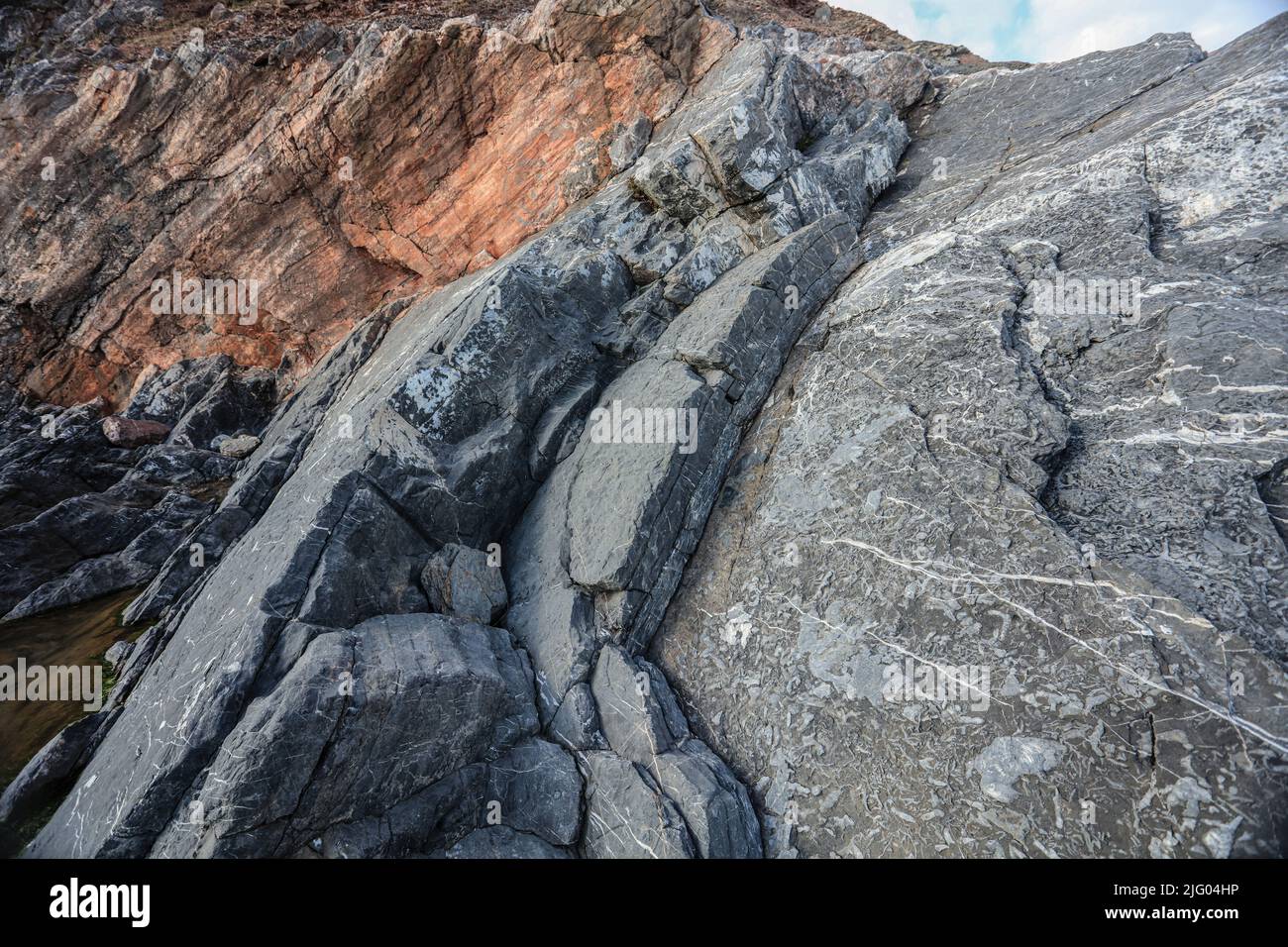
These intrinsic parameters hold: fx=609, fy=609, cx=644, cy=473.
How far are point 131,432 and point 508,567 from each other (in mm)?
19726

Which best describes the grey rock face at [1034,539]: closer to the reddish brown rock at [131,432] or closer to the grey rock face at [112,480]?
the grey rock face at [112,480]

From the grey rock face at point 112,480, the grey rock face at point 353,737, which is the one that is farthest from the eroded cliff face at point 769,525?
the grey rock face at point 112,480

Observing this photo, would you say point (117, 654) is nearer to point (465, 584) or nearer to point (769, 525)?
point (465, 584)

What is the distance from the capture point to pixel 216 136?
21109 millimetres

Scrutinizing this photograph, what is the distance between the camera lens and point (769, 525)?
9422 mm

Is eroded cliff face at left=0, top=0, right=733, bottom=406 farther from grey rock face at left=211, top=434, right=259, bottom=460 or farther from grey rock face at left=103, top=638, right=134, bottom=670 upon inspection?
grey rock face at left=103, top=638, right=134, bottom=670

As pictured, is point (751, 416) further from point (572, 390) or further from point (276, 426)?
point (276, 426)

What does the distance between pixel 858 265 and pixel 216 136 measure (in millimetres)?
22208

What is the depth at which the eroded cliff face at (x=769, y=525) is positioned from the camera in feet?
21.6

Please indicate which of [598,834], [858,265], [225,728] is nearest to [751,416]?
[858,265]

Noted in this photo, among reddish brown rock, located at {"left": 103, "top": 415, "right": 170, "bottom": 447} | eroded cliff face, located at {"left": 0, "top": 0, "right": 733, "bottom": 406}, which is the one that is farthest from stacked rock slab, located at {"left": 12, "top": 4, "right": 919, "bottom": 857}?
reddish brown rock, located at {"left": 103, "top": 415, "right": 170, "bottom": 447}

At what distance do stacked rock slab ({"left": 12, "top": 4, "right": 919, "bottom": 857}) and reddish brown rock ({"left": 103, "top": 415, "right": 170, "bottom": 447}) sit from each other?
10.9 metres

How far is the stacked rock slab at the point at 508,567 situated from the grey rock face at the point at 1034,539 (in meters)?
1.10

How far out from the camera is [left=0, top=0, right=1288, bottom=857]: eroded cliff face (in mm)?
6598
